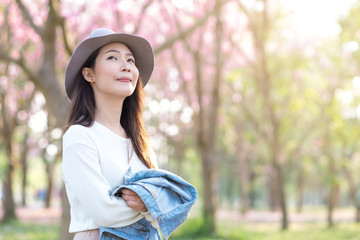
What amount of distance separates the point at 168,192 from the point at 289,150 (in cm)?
2424

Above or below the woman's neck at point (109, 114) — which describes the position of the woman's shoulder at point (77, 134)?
below

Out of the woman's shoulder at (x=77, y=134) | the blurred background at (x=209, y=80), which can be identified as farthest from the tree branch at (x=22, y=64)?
the woman's shoulder at (x=77, y=134)

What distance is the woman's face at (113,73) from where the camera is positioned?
7.66 ft

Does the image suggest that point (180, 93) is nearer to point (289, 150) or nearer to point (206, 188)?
point (206, 188)

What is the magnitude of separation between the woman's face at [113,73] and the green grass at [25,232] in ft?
27.8

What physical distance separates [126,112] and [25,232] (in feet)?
33.8

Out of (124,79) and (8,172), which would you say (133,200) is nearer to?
(124,79)

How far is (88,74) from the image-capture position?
240 centimetres

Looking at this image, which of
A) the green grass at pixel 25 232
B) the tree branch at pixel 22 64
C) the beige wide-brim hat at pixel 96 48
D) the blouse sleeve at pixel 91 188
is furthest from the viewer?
the green grass at pixel 25 232

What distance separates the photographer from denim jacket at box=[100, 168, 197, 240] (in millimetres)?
2107

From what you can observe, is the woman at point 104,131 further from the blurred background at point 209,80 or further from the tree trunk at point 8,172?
the tree trunk at point 8,172

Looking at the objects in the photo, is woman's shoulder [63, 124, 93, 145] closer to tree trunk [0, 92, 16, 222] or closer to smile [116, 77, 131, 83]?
smile [116, 77, 131, 83]

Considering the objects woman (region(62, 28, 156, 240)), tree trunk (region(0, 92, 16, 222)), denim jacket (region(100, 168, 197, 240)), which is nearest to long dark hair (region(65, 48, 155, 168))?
woman (region(62, 28, 156, 240))

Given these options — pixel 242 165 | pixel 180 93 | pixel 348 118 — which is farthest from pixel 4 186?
pixel 242 165
